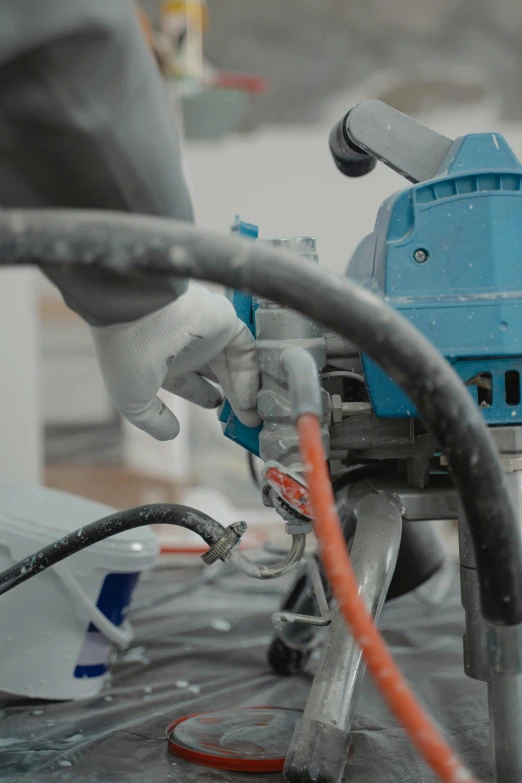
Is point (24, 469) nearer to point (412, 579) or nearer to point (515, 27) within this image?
point (412, 579)

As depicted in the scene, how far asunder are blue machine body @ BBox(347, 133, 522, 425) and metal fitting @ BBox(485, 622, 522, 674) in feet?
0.71

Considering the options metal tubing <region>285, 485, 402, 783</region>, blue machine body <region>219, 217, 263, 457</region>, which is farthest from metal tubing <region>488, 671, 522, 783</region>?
blue machine body <region>219, 217, 263, 457</region>

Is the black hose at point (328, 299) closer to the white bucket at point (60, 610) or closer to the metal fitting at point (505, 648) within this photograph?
the metal fitting at point (505, 648)

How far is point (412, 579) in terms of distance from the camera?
3.32 ft

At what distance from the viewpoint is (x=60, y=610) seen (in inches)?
36.2

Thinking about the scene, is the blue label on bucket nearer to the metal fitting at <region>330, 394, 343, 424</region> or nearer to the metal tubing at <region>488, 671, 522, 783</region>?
the metal fitting at <region>330, 394, 343, 424</region>

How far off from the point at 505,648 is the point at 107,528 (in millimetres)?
391

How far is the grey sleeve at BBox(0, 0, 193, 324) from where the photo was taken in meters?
0.43

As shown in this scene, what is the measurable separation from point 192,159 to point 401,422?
9.06 feet

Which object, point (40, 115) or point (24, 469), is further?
point (24, 469)

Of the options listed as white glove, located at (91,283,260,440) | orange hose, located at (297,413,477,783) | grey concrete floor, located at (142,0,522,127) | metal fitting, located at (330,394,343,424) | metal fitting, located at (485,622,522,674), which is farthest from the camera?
grey concrete floor, located at (142,0,522,127)

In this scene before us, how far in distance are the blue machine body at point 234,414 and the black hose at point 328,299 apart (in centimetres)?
36

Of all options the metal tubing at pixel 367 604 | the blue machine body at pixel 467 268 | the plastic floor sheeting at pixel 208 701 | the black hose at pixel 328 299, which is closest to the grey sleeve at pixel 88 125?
the black hose at pixel 328 299

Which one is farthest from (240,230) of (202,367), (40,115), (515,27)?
(515,27)
